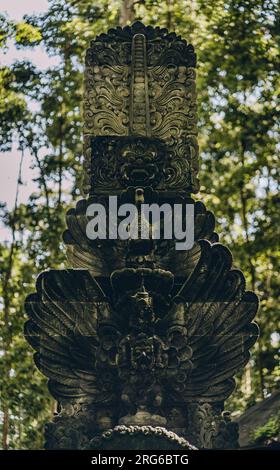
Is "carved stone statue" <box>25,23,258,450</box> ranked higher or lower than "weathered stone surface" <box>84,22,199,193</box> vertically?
lower

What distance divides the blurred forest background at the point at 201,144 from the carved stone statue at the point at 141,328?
949 cm

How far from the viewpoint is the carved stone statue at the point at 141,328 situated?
361 inches

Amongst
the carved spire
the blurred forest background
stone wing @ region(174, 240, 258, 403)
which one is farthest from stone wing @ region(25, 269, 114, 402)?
the blurred forest background

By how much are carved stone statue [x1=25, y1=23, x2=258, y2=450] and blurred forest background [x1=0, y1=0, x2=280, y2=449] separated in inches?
374

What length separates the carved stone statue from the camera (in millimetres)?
9172

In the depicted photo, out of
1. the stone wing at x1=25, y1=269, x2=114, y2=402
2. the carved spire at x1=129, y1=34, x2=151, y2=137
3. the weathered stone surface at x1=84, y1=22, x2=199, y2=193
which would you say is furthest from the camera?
the carved spire at x1=129, y1=34, x2=151, y2=137

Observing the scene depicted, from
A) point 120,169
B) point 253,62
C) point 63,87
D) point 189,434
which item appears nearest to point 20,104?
point 63,87

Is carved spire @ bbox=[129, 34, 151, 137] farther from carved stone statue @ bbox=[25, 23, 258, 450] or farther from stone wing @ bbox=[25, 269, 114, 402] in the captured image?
stone wing @ bbox=[25, 269, 114, 402]

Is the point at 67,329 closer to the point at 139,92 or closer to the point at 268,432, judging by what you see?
the point at 139,92

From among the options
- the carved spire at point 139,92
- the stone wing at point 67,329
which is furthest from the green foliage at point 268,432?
the carved spire at point 139,92

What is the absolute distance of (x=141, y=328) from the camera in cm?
923

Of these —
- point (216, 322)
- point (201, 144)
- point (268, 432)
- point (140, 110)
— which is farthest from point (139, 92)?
point (201, 144)

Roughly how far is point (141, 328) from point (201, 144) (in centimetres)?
1218

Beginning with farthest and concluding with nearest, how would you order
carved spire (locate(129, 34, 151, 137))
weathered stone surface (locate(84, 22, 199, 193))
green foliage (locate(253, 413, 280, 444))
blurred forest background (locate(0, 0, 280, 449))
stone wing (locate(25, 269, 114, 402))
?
blurred forest background (locate(0, 0, 280, 449)), green foliage (locate(253, 413, 280, 444)), carved spire (locate(129, 34, 151, 137)), weathered stone surface (locate(84, 22, 199, 193)), stone wing (locate(25, 269, 114, 402))
